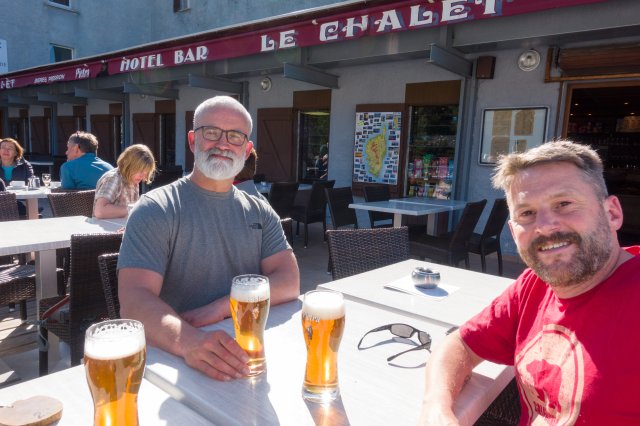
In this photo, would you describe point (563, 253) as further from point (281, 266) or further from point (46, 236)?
point (46, 236)

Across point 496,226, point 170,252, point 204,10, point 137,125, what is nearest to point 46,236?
point 170,252

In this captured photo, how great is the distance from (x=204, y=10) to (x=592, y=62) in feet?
36.1

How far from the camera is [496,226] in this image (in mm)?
4488

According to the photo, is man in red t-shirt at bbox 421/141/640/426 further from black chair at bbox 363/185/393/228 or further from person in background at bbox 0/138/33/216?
person in background at bbox 0/138/33/216

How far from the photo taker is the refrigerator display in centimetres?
632

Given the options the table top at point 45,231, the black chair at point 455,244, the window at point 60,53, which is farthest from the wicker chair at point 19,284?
the window at point 60,53

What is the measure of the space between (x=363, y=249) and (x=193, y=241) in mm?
1040

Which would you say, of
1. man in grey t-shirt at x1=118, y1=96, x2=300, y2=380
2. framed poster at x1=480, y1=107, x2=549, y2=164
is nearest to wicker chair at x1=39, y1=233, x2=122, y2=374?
man in grey t-shirt at x1=118, y1=96, x2=300, y2=380

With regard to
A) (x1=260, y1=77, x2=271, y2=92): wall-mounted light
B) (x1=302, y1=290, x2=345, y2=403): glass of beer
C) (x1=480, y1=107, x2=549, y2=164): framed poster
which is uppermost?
(x1=260, y1=77, x2=271, y2=92): wall-mounted light

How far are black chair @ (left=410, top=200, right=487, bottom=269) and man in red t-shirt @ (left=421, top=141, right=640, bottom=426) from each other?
2725 mm

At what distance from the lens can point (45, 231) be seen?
268 cm

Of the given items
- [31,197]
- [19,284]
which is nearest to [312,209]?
[31,197]

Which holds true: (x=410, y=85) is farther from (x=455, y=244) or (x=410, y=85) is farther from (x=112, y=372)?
(x=112, y=372)

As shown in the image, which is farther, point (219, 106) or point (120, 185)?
point (120, 185)
